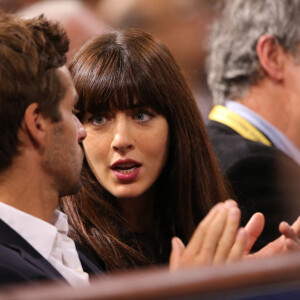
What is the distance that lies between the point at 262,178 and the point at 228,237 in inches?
40.2

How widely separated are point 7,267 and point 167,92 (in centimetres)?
78

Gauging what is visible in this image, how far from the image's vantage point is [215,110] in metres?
2.63

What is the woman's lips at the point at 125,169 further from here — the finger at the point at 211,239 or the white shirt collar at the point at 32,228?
the finger at the point at 211,239

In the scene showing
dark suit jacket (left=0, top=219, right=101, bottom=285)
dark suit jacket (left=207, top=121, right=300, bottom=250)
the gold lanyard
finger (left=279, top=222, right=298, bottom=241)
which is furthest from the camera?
the gold lanyard

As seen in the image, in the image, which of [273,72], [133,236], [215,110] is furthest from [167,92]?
[273,72]

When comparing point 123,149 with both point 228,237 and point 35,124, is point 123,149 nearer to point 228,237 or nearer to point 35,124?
point 35,124

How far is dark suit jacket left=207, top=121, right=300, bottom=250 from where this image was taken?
2.32 m

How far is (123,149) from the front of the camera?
1.87 meters

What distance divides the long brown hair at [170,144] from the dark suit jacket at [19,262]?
0.43m

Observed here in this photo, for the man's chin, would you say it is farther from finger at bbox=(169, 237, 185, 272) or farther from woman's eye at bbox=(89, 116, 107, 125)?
woman's eye at bbox=(89, 116, 107, 125)

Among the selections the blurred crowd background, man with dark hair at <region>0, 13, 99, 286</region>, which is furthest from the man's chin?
the blurred crowd background

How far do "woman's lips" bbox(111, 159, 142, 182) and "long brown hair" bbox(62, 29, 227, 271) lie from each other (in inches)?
3.9

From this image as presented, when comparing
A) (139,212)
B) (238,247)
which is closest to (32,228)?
(238,247)

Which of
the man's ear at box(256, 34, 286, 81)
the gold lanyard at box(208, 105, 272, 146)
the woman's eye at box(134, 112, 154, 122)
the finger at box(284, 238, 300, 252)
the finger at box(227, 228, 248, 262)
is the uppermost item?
the man's ear at box(256, 34, 286, 81)
